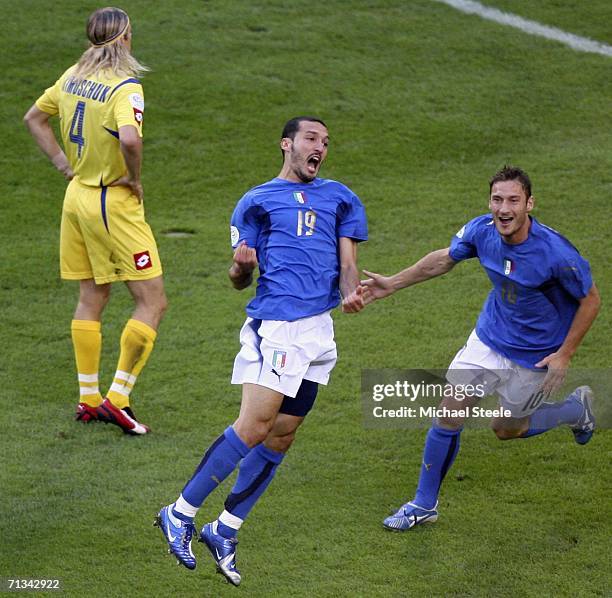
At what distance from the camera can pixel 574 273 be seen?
17.7 ft

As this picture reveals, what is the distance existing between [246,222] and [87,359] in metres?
1.89

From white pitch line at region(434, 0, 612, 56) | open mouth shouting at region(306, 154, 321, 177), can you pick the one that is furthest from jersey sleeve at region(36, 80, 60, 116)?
white pitch line at region(434, 0, 612, 56)

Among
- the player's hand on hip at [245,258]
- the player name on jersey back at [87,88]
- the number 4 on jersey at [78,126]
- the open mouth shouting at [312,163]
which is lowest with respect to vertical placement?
the player's hand on hip at [245,258]

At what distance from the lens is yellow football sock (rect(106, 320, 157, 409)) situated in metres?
6.76

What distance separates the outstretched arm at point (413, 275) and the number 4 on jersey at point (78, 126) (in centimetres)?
206

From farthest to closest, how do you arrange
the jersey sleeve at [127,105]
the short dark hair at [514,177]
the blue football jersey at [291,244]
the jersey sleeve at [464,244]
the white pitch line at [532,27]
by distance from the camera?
the white pitch line at [532,27], the jersey sleeve at [127,105], the jersey sleeve at [464,244], the short dark hair at [514,177], the blue football jersey at [291,244]

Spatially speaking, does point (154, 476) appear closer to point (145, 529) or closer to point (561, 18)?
point (145, 529)

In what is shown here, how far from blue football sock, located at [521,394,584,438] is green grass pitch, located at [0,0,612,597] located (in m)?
0.31

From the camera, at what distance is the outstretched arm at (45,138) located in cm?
705

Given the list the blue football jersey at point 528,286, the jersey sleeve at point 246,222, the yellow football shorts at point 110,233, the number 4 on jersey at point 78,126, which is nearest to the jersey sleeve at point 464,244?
the blue football jersey at point 528,286

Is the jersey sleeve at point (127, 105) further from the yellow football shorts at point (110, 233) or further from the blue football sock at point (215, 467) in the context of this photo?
the blue football sock at point (215, 467)

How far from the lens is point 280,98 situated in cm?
1165

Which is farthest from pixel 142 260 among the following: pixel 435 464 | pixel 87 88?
pixel 435 464

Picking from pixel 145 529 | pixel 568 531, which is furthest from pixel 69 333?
pixel 568 531
